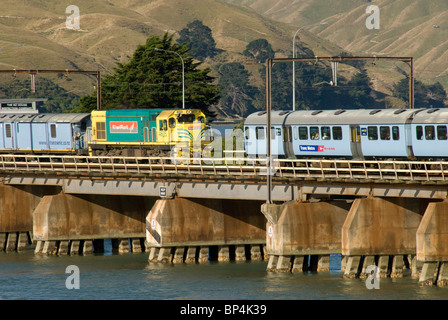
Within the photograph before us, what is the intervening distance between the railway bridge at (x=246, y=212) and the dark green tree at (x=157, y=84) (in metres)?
32.6

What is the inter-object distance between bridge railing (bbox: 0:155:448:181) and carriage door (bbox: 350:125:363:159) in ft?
2.06

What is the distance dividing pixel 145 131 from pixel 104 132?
207 inches

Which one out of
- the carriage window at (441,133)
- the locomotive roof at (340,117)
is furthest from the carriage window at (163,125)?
the carriage window at (441,133)

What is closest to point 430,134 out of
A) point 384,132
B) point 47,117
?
point 384,132

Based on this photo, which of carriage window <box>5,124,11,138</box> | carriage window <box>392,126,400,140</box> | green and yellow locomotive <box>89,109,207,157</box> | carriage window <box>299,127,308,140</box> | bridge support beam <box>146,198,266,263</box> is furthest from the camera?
carriage window <box>5,124,11,138</box>

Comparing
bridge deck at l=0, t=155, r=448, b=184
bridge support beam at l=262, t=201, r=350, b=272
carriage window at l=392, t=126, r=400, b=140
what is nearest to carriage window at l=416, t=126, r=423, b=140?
carriage window at l=392, t=126, r=400, b=140

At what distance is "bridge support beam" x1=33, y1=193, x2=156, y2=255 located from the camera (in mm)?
65312

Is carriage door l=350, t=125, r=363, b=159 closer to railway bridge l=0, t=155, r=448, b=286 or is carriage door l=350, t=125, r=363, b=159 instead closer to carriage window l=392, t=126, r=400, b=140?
railway bridge l=0, t=155, r=448, b=286

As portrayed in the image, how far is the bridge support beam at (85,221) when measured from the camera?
65.3 meters

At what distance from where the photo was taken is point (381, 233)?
51.9 meters
